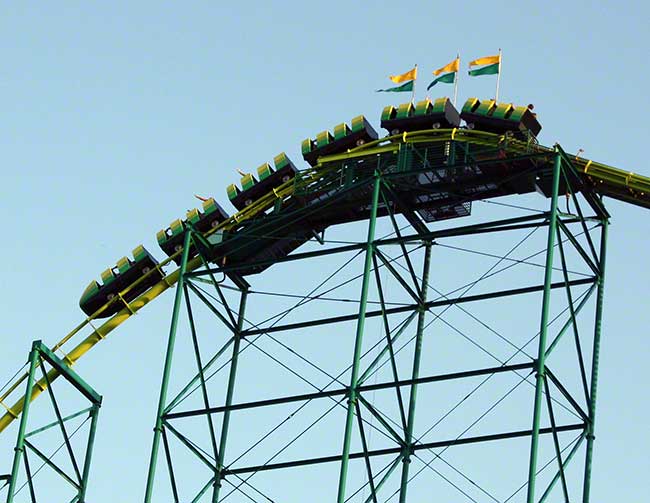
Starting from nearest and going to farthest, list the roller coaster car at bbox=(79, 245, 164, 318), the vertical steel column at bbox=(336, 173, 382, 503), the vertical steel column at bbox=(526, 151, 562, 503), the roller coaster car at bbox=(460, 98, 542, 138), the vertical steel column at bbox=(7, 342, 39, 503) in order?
the vertical steel column at bbox=(526, 151, 562, 503) → the vertical steel column at bbox=(336, 173, 382, 503) → the roller coaster car at bbox=(460, 98, 542, 138) → the vertical steel column at bbox=(7, 342, 39, 503) → the roller coaster car at bbox=(79, 245, 164, 318)

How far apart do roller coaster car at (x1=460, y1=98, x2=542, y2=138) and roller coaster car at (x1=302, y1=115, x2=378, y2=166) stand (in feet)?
10.2

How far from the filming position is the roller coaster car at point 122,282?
57.7 m

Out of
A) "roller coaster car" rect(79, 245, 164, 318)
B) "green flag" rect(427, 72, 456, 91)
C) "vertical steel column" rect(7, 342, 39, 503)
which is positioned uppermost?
"green flag" rect(427, 72, 456, 91)

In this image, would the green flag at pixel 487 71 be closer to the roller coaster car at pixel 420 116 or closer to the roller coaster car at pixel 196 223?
the roller coaster car at pixel 420 116

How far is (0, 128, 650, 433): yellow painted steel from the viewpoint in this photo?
51281 mm

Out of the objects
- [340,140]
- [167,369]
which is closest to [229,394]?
[167,369]

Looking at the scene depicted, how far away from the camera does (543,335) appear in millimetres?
48062

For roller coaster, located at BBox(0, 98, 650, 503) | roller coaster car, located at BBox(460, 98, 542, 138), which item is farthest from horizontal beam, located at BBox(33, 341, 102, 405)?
roller coaster car, located at BBox(460, 98, 542, 138)

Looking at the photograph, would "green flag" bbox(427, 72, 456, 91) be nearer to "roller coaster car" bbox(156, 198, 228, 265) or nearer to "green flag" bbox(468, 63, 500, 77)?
"green flag" bbox(468, 63, 500, 77)

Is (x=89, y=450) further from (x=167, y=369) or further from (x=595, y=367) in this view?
(x=595, y=367)

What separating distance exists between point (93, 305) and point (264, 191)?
6.28 metres

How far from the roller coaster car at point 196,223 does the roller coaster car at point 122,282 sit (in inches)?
26.0

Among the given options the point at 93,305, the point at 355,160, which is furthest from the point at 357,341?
the point at 93,305

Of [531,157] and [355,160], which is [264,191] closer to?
[355,160]
